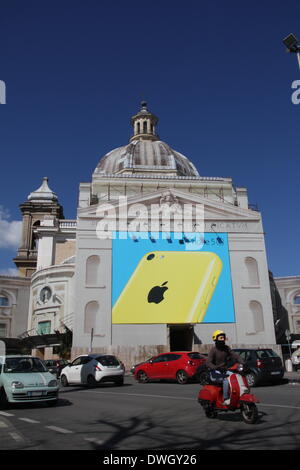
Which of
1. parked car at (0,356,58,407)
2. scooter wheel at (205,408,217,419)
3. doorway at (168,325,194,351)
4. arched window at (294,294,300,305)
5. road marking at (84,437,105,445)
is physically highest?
arched window at (294,294,300,305)

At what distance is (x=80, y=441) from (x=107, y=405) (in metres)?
5.08

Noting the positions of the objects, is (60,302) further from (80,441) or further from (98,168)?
(80,441)

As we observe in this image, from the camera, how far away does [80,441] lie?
6.78 metres

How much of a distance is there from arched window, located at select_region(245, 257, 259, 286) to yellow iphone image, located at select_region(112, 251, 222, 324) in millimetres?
2642

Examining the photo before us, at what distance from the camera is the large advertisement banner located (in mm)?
33031

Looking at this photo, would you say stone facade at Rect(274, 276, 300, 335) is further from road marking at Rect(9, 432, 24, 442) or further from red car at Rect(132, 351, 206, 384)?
road marking at Rect(9, 432, 24, 442)

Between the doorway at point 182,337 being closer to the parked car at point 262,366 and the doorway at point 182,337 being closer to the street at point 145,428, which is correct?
the parked car at point 262,366

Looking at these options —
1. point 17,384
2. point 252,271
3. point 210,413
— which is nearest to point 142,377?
point 17,384

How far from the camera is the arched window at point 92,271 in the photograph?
34.0m

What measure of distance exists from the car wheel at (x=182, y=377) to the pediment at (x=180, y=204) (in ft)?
62.8

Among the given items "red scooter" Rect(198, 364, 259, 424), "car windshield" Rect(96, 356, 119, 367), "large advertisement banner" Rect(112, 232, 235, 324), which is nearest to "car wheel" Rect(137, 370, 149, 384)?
"car windshield" Rect(96, 356, 119, 367)

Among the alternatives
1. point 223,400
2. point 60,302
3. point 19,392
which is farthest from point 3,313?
point 223,400

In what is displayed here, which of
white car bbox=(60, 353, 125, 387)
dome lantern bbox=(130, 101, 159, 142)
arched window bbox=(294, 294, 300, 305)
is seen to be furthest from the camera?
dome lantern bbox=(130, 101, 159, 142)

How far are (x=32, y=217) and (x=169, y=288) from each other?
3776cm
